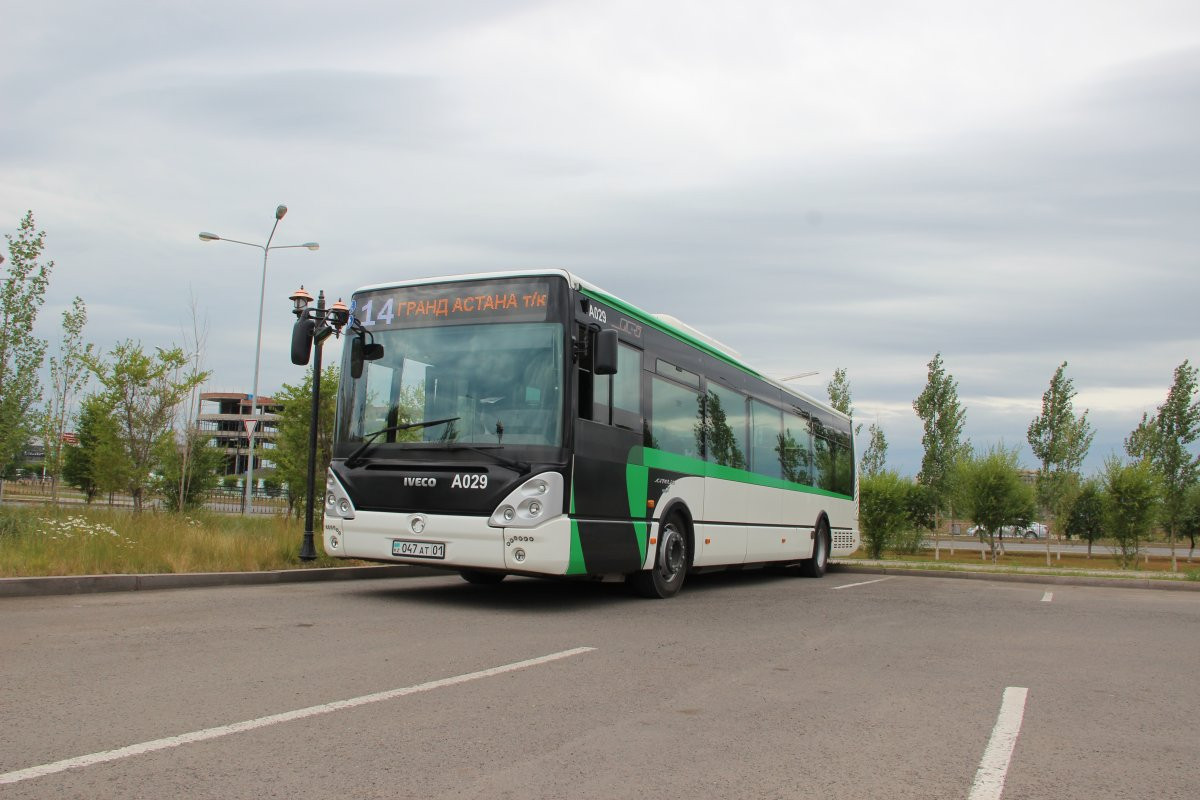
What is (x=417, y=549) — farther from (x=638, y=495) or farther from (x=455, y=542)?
(x=638, y=495)

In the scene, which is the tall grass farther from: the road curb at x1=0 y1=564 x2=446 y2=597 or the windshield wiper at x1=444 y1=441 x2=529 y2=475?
the windshield wiper at x1=444 y1=441 x2=529 y2=475

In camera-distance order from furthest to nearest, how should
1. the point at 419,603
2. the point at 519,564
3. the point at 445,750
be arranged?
the point at 419,603, the point at 519,564, the point at 445,750

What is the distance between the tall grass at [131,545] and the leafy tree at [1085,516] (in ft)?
136

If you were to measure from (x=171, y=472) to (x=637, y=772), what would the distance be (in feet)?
77.6

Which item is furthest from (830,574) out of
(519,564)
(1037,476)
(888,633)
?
(1037,476)

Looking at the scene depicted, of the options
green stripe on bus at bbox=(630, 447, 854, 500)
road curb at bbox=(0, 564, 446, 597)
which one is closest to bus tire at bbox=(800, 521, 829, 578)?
green stripe on bus at bbox=(630, 447, 854, 500)

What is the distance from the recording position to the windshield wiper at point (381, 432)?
A: 32.7ft

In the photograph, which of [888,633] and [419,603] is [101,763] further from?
[888,633]

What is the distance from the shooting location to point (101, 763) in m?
3.96

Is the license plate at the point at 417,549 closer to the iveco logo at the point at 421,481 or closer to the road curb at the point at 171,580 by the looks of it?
the iveco logo at the point at 421,481

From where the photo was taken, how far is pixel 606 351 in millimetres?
9797

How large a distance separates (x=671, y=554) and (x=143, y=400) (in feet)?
56.9

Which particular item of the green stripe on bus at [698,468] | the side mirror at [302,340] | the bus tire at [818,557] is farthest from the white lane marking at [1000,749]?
the bus tire at [818,557]

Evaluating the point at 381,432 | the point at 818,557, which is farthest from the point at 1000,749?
the point at 818,557
